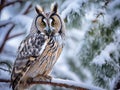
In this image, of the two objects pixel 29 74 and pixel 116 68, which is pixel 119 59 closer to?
pixel 116 68

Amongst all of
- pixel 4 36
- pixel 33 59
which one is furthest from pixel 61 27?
pixel 4 36

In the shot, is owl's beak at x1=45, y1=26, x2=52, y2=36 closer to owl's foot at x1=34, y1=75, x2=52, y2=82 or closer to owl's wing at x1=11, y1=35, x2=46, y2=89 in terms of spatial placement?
owl's wing at x1=11, y1=35, x2=46, y2=89

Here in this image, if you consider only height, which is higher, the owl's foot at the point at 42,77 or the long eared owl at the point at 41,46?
the long eared owl at the point at 41,46

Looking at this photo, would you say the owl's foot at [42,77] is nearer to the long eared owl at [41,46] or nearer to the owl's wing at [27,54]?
the long eared owl at [41,46]

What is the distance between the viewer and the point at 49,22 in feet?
15.2

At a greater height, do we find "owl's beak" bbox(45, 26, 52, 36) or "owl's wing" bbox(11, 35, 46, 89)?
"owl's beak" bbox(45, 26, 52, 36)

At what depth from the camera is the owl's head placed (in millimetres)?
4645

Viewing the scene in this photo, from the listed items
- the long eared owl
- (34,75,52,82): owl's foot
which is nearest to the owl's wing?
the long eared owl

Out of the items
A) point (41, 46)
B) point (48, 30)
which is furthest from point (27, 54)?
point (48, 30)

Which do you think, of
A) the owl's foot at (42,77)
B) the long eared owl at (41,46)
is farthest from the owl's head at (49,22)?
the owl's foot at (42,77)

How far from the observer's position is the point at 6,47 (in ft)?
23.1

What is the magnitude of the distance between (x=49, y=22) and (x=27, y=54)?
0.99ft

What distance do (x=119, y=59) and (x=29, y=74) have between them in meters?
0.82

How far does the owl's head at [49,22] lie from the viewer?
4645 mm
